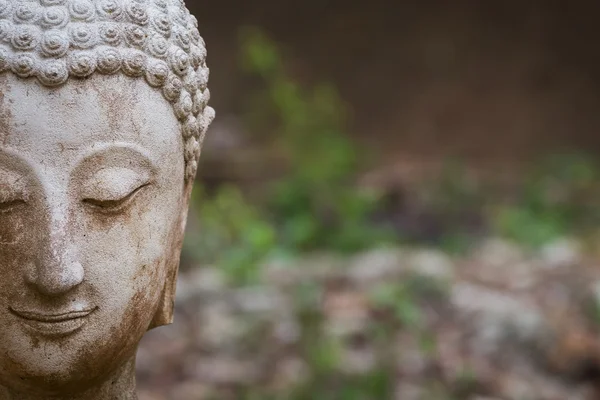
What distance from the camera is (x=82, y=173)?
1.66m

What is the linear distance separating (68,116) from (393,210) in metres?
4.83

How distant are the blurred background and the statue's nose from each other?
6.56 ft

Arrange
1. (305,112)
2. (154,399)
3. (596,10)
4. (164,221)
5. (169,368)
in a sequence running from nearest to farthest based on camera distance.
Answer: (164,221)
(154,399)
(169,368)
(305,112)
(596,10)

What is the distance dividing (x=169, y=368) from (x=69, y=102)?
2477 millimetres

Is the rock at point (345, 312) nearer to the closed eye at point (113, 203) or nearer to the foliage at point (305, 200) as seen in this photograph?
the foliage at point (305, 200)

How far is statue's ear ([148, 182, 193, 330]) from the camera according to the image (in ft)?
6.34

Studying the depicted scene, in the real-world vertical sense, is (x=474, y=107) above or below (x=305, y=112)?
above

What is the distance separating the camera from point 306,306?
3898 millimetres

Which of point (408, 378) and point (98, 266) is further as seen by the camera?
point (408, 378)

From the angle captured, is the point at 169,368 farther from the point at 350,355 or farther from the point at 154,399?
the point at 350,355

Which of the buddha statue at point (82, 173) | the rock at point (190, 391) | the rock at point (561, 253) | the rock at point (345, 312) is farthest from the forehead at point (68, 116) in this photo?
the rock at point (561, 253)

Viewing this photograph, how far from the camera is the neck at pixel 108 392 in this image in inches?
71.5

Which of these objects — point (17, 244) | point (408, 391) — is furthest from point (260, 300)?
point (17, 244)

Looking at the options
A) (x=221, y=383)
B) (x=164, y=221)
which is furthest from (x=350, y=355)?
Result: (x=164, y=221)
